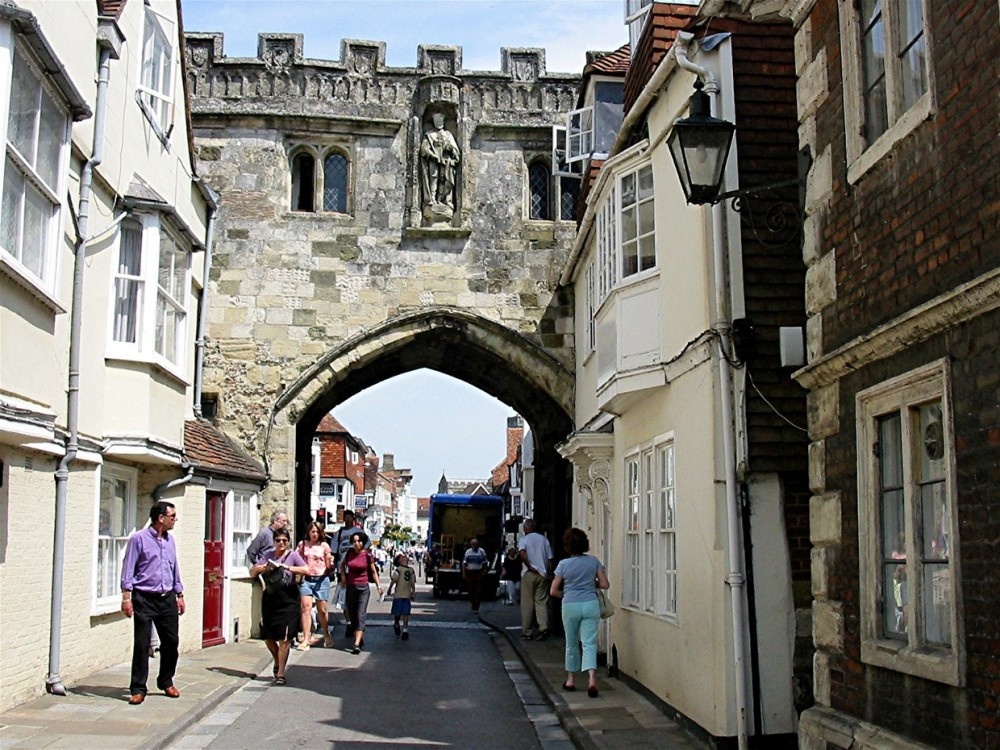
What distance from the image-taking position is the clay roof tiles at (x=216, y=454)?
49.4ft

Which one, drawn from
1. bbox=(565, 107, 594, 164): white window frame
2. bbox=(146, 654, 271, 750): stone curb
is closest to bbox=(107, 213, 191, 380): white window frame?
bbox=(146, 654, 271, 750): stone curb

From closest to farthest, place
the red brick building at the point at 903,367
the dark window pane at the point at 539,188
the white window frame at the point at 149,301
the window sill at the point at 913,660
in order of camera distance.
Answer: the red brick building at the point at 903,367
the window sill at the point at 913,660
the white window frame at the point at 149,301
the dark window pane at the point at 539,188

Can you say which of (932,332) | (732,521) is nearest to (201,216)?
(732,521)

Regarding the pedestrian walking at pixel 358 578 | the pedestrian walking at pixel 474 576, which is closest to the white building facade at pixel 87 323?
the pedestrian walking at pixel 358 578

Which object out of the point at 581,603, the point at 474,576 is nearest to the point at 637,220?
the point at 581,603

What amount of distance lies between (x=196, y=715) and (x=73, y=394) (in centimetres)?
307

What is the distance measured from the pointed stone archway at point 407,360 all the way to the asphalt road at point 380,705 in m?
4.30

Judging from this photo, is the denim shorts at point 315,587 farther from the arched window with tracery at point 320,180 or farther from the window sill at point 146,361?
the arched window with tracery at point 320,180

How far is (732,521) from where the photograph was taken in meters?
8.82

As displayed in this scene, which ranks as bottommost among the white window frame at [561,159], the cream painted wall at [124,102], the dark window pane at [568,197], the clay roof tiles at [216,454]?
the clay roof tiles at [216,454]

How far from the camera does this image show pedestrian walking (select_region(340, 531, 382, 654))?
1572 cm

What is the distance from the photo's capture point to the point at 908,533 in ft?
19.3

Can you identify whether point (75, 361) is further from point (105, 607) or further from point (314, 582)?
point (314, 582)

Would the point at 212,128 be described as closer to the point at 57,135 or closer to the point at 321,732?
the point at 57,135
